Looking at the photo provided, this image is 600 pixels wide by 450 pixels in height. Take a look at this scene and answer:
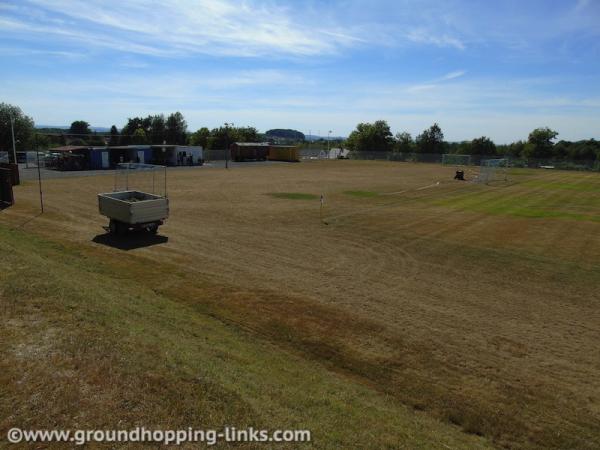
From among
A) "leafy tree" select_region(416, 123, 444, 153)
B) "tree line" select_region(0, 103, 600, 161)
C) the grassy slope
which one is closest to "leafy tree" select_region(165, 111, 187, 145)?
"tree line" select_region(0, 103, 600, 161)

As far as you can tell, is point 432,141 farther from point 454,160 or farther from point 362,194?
point 362,194

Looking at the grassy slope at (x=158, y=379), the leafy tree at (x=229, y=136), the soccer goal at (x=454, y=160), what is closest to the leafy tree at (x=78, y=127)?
the leafy tree at (x=229, y=136)

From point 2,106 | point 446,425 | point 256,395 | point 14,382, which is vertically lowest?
point 446,425

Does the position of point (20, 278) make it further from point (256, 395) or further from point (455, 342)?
point (455, 342)

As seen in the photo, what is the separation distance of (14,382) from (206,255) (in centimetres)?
1199

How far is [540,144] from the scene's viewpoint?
118562 millimetres

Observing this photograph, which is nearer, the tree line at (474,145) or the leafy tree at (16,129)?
the leafy tree at (16,129)

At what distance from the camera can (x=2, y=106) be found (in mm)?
75250

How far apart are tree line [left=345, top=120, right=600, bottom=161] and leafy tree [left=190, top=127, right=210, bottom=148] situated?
44.3m

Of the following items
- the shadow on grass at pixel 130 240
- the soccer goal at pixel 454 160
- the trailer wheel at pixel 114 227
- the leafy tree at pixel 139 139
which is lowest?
the shadow on grass at pixel 130 240

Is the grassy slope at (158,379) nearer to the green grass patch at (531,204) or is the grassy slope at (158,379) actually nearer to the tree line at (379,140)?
the green grass patch at (531,204)

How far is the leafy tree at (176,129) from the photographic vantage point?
12006 centimetres

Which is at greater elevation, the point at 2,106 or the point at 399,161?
the point at 2,106

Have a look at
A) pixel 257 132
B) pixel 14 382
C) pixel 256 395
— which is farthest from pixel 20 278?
pixel 257 132
